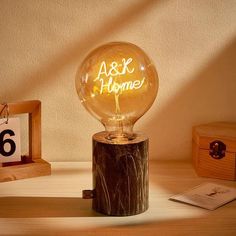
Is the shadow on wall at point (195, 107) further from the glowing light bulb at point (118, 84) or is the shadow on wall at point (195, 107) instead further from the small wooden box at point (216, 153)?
the glowing light bulb at point (118, 84)

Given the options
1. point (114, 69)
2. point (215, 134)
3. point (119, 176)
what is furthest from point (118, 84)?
point (215, 134)

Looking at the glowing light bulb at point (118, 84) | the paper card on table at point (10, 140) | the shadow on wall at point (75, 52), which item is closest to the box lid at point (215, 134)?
the glowing light bulb at point (118, 84)

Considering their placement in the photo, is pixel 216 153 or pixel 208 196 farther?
pixel 216 153

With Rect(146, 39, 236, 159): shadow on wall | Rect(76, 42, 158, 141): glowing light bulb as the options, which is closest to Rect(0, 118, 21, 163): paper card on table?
Rect(76, 42, 158, 141): glowing light bulb

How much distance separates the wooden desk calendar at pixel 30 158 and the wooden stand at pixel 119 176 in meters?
0.28

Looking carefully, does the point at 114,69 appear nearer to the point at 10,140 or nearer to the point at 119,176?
the point at 119,176

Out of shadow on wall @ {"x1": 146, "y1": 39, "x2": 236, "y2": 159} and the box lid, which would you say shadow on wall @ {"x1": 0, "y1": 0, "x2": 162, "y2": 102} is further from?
the box lid

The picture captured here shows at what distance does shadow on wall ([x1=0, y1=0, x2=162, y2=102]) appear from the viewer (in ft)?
4.83

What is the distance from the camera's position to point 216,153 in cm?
140

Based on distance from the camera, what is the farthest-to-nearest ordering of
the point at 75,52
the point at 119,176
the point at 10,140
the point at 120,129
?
the point at 75,52 < the point at 10,140 < the point at 120,129 < the point at 119,176

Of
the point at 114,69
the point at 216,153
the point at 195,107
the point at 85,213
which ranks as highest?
the point at 114,69

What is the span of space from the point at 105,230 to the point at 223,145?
0.48 m

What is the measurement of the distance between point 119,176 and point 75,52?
0.49 metres

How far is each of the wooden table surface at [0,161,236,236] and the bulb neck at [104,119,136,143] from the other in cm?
17
